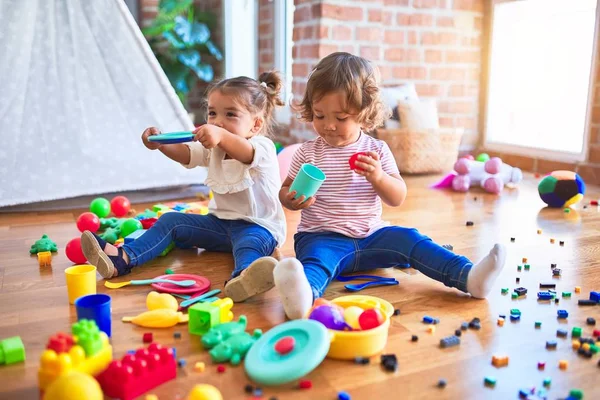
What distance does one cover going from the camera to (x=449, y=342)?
0.98 m

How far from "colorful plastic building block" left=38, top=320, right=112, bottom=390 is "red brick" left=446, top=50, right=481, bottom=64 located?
2729 millimetres

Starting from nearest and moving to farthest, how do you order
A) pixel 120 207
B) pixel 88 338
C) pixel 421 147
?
pixel 88 338, pixel 120 207, pixel 421 147

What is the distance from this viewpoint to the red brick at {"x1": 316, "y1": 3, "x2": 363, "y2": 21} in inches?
107

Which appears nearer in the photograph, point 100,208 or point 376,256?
point 376,256

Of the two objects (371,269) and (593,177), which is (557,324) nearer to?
(371,269)

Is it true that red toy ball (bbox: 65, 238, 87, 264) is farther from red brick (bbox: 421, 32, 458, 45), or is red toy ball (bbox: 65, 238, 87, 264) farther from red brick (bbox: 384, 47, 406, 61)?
red brick (bbox: 421, 32, 458, 45)

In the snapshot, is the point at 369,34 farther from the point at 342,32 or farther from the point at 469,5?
the point at 469,5

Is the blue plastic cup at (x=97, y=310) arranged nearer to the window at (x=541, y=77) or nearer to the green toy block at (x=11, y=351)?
the green toy block at (x=11, y=351)

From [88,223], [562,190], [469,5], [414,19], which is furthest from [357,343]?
[469,5]

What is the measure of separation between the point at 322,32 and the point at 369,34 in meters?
0.27

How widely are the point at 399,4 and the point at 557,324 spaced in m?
2.26

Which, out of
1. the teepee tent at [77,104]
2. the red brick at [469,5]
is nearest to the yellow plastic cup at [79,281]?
the teepee tent at [77,104]

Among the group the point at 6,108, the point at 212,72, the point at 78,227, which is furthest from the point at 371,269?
the point at 212,72

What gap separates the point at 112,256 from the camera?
1304mm
